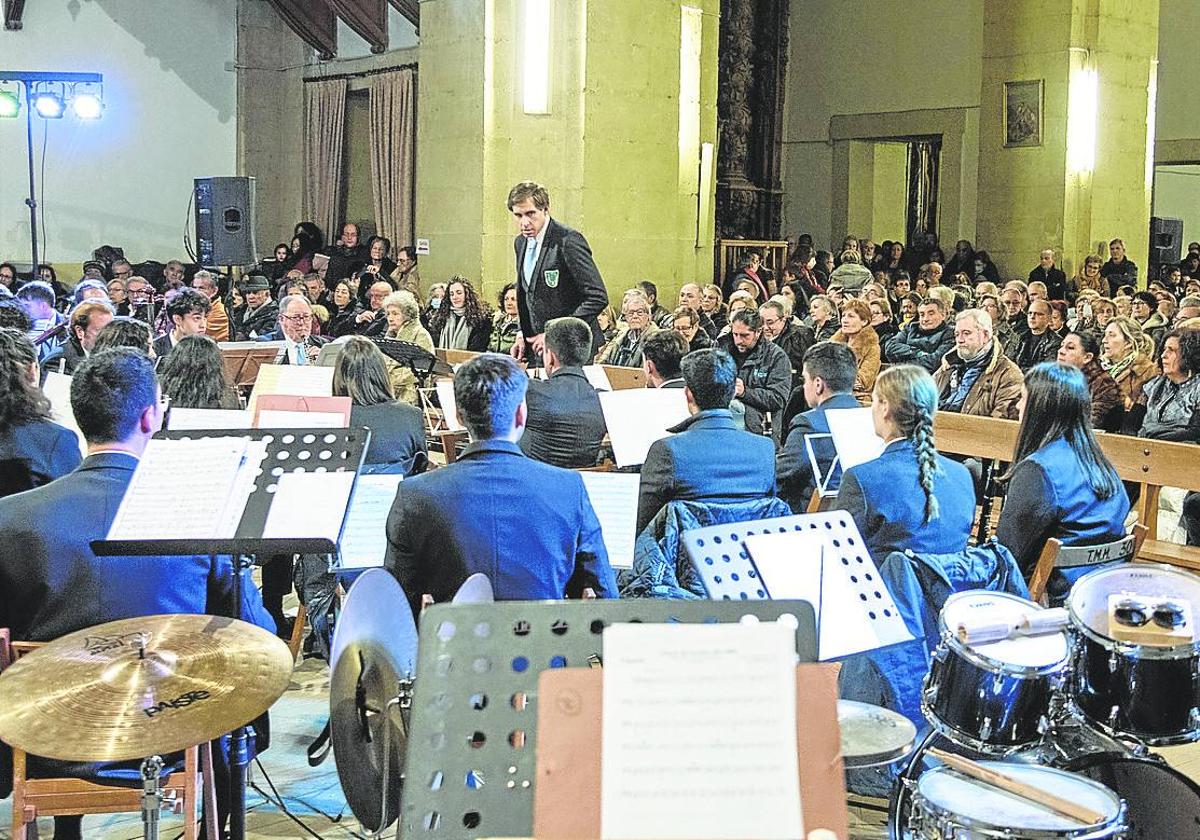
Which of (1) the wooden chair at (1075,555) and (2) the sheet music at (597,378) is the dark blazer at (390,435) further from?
(1) the wooden chair at (1075,555)

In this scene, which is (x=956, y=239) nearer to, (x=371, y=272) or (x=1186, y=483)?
(x=371, y=272)

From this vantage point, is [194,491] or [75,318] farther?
[75,318]

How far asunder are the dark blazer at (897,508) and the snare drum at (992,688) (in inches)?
A: 42.2

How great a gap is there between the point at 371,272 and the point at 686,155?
3275 millimetres

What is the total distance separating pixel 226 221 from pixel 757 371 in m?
7.38

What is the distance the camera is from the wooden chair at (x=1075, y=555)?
4051 millimetres

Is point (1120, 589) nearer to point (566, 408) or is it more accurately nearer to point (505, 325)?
point (566, 408)

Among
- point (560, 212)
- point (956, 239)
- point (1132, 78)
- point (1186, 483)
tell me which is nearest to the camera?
point (1186, 483)

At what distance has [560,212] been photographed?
11.3 m

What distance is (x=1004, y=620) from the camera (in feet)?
9.20

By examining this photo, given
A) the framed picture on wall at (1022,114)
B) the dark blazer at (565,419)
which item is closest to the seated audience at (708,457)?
the dark blazer at (565,419)

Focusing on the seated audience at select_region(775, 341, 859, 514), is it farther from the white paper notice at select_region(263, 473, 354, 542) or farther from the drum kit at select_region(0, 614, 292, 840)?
the drum kit at select_region(0, 614, 292, 840)

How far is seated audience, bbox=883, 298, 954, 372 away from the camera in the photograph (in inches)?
352

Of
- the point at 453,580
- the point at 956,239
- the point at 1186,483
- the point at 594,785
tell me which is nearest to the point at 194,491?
the point at 453,580
